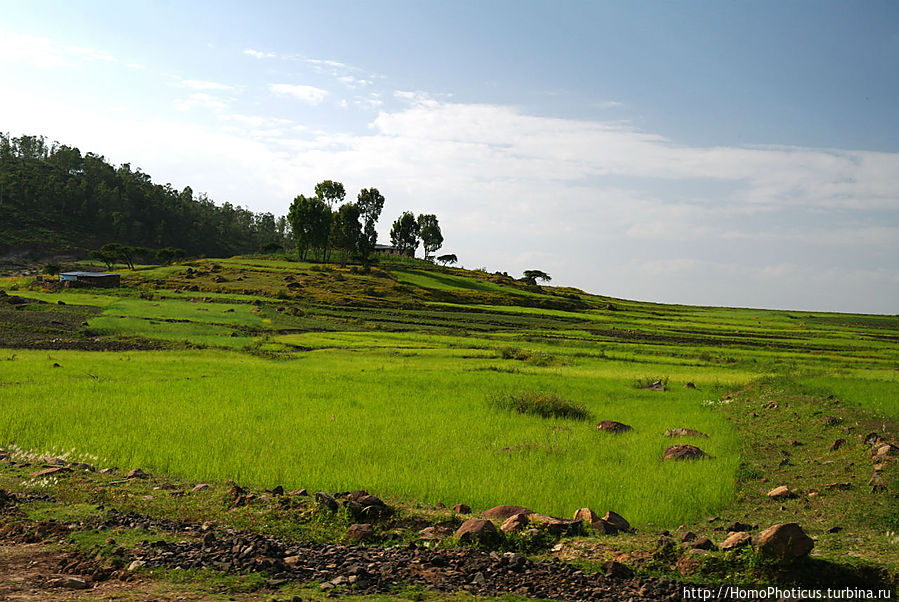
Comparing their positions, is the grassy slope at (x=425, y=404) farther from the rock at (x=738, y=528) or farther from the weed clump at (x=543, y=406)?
the rock at (x=738, y=528)

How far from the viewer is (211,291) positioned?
2985 inches

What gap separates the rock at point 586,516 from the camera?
30.5 feet

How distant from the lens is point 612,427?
1708 centimetres

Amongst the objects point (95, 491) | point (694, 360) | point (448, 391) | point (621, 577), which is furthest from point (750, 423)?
point (694, 360)

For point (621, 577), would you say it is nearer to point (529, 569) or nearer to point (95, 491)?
point (529, 569)

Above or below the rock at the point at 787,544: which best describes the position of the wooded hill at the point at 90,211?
above

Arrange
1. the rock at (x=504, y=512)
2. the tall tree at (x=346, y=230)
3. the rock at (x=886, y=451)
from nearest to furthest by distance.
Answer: the rock at (x=504, y=512), the rock at (x=886, y=451), the tall tree at (x=346, y=230)

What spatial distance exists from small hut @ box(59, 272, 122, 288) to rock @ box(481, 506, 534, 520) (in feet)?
243

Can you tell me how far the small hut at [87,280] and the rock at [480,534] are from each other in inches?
2946

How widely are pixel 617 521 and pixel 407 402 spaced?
38.4 feet

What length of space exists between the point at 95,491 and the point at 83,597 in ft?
14.5

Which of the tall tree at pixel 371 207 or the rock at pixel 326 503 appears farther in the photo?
the tall tree at pixel 371 207

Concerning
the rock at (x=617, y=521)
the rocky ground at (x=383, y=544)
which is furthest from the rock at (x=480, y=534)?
the rock at (x=617, y=521)

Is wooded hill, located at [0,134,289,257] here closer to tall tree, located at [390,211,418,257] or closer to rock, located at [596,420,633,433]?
tall tree, located at [390,211,418,257]
